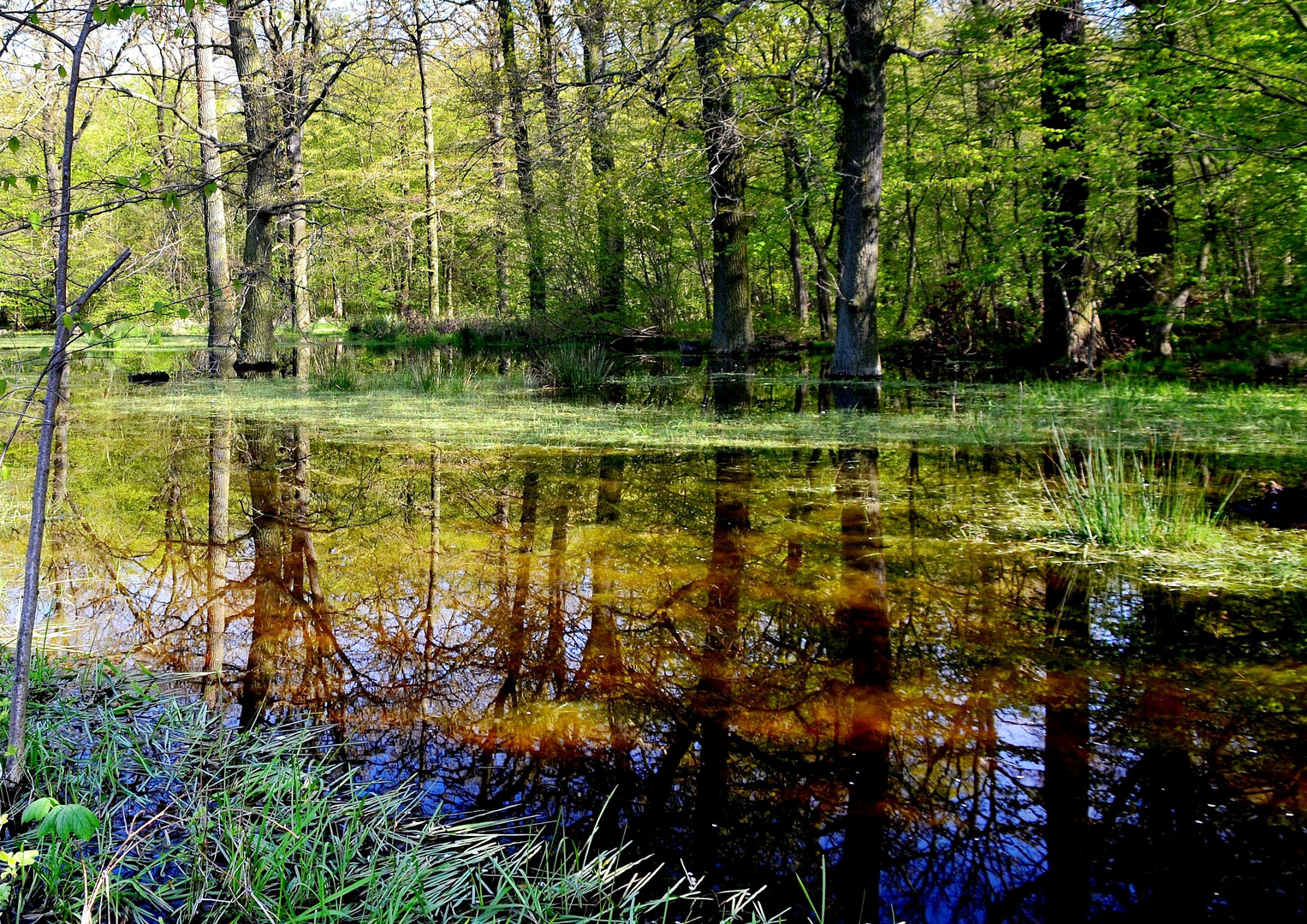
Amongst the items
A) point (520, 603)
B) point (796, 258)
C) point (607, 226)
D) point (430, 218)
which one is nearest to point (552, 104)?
point (520, 603)

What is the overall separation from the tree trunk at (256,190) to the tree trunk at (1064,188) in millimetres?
9699

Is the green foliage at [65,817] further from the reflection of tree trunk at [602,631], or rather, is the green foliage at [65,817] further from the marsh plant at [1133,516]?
the marsh plant at [1133,516]

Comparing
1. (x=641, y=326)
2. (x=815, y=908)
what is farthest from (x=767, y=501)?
(x=641, y=326)

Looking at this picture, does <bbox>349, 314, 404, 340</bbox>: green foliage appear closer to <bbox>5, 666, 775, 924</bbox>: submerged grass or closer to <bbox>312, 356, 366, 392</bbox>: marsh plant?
<bbox>312, 356, 366, 392</bbox>: marsh plant

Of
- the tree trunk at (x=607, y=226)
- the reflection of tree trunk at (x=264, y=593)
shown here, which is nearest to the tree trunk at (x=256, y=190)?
the tree trunk at (x=607, y=226)

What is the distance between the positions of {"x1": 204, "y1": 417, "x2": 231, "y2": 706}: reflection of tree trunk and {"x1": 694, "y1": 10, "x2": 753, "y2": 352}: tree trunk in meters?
6.30

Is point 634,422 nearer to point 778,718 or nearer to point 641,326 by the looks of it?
A: point 778,718

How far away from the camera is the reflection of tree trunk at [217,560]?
2.57 meters

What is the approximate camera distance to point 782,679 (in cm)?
257

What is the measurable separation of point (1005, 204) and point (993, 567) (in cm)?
1344

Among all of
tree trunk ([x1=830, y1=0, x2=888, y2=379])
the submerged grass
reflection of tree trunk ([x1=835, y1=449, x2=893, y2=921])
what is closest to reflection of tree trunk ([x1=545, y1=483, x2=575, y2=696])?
the submerged grass

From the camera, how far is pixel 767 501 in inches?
187

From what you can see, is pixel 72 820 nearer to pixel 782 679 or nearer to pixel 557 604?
pixel 782 679

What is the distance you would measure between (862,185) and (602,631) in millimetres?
8183
